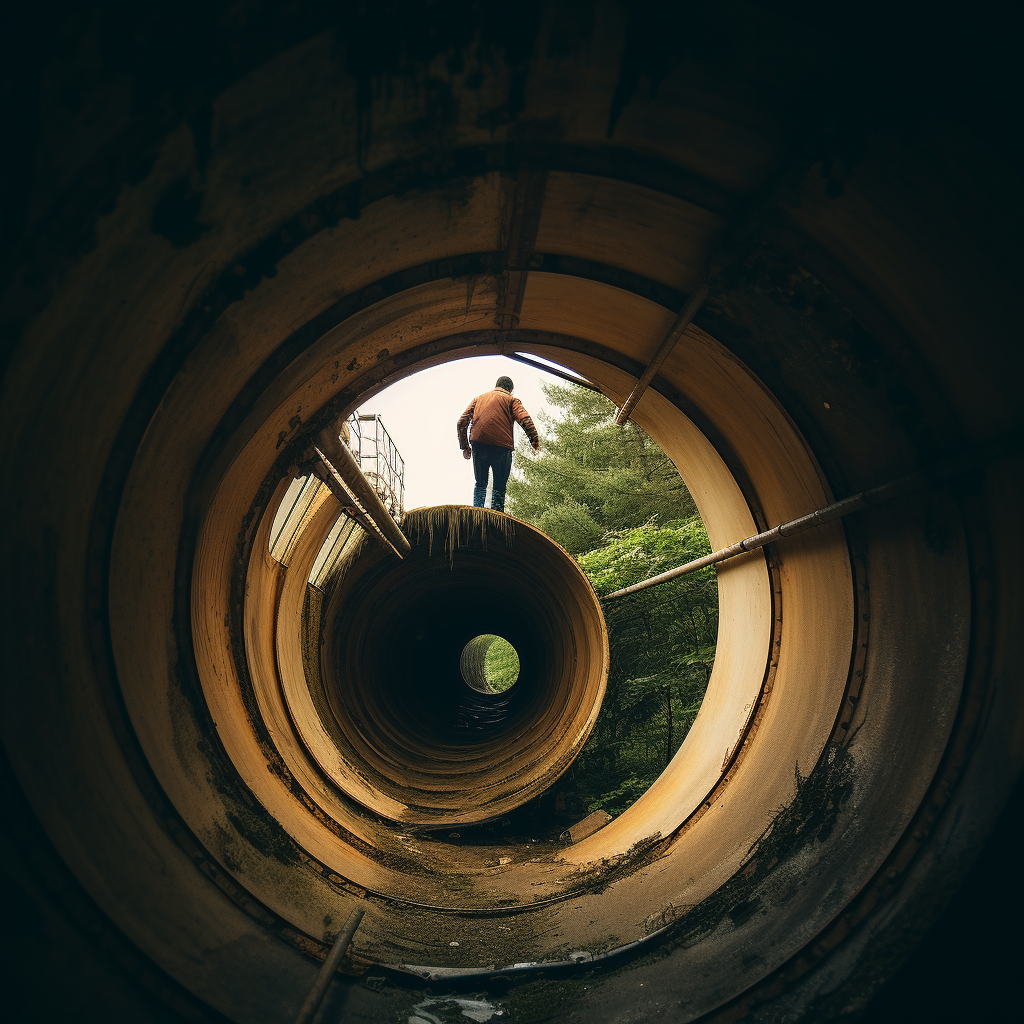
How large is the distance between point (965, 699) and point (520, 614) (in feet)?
21.8

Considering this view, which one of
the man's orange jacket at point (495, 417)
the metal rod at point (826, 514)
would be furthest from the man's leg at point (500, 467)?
the metal rod at point (826, 514)

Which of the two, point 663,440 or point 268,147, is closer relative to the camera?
point 268,147

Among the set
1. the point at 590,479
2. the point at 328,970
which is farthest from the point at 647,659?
the point at 590,479

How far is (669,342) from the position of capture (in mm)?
3564

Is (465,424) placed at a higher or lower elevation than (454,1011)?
higher

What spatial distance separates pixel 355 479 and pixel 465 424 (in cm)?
352

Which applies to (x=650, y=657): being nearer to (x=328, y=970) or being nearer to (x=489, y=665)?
(x=328, y=970)

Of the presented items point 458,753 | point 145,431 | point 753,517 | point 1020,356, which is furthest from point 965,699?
point 458,753

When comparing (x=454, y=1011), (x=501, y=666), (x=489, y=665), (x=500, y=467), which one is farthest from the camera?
(x=489, y=665)

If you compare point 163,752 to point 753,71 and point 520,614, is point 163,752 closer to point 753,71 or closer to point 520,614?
point 753,71

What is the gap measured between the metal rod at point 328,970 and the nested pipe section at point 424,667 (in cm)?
170

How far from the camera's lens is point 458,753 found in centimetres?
781

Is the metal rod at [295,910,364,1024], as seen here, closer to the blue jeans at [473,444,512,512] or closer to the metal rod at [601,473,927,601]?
the metal rod at [601,473,927,601]

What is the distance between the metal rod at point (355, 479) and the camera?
3820 mm
